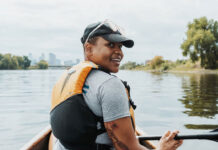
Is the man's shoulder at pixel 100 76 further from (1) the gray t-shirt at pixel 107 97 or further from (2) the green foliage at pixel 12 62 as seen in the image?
(2) the green foliage at pixel 12 62

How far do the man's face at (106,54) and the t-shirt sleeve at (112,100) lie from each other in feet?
1.11

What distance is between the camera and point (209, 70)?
53562 mm

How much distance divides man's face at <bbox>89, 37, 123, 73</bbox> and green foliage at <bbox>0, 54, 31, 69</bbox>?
403ft

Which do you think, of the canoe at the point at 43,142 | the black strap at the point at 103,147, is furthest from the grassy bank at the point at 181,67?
the black strap at the point at 103,147

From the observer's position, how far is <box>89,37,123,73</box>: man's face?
208 centimetres

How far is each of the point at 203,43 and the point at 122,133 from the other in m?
52.1

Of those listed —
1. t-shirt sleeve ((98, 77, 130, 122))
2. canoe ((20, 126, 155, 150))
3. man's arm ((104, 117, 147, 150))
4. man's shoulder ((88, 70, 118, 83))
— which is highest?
man's shoulder ((88, 70, 118, 83))

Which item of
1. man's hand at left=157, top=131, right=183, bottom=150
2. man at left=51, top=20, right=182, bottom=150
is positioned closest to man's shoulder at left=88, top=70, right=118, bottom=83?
man at left=51, top=20, right=182, bottom=150

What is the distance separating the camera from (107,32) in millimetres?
2068

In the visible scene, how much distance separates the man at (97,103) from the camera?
1808 millimetres

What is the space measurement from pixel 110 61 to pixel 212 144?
13.9 ft

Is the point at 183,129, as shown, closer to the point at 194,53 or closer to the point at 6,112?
the point at 6,112

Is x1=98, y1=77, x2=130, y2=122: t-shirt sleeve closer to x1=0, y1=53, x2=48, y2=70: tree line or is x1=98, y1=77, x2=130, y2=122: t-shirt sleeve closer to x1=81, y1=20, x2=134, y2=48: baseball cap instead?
x1=81, y1=20, x2=134, y2=48: baseball cap

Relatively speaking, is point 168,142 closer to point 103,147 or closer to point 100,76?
point 103,147
